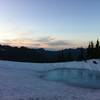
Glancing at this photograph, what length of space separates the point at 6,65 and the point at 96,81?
378 inches

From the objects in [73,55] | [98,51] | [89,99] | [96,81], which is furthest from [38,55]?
[89,99]

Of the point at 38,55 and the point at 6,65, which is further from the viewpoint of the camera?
the point at 38,55

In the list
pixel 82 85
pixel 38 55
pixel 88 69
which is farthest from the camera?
pixel 38 55

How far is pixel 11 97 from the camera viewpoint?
11703mm

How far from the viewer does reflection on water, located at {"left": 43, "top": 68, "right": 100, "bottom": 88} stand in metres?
17.8

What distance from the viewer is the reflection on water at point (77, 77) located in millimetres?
17781

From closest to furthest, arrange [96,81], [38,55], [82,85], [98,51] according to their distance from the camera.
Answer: [82,85] → [96,81] → [98,51] → [38,55]

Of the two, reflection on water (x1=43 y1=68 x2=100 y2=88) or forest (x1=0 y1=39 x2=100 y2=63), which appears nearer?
reflection on water (x1=43 y1=68 x2=100 y2=88)

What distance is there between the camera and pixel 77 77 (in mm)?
19969

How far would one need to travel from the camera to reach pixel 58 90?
14.1 metres

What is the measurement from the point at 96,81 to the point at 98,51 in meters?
47.3

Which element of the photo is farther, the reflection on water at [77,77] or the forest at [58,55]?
Answer: the forest at [58,55]

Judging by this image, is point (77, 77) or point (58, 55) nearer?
point (77, 77)

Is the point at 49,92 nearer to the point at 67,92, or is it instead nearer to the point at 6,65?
the point at 67,92
